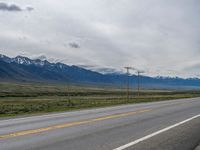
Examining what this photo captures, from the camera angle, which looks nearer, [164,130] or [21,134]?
[21,134]

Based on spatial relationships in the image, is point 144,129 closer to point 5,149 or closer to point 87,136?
point 87,136

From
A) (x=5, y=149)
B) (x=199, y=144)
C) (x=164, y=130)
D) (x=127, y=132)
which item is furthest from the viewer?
(x=164, y=130)

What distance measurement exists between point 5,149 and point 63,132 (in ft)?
11.3

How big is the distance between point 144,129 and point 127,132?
1.33 m

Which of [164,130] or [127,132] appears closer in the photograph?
[127,132]

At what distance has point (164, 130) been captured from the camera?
13.5m

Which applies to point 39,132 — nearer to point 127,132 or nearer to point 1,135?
point 1,135

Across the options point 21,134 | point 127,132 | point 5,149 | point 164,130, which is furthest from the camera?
point 164,130

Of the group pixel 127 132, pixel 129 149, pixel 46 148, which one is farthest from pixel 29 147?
pixel 127 132

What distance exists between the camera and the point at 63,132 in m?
11.9

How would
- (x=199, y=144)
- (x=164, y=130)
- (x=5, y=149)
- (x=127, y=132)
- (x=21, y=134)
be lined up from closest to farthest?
1. (x=5, y=149)
2. (x=199, y=144)
3. (x=21, y=134)
4. (x=127, y=132)
5. (x=164, y=130)

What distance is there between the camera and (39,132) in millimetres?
11898

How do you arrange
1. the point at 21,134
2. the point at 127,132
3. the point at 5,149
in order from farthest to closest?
the point at 127,132 < the point at 21,134 < the point at 5,149

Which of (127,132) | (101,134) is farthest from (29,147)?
(127,132)
